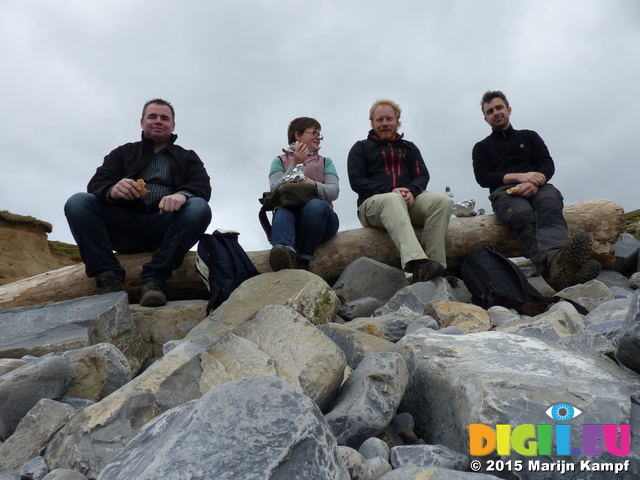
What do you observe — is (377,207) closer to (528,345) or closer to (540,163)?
(540,163)

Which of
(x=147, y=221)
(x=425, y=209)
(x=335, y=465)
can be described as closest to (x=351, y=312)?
(x=425, y=209)

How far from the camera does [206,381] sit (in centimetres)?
227

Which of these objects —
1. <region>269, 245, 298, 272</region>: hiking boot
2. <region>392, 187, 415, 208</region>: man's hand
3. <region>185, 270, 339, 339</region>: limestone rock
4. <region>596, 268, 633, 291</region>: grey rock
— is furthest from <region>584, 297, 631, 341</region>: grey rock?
<region>269, 245, 298, 272</region>: hiking boot

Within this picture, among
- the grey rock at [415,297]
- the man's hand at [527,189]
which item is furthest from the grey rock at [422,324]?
the man's hand at [527,189]

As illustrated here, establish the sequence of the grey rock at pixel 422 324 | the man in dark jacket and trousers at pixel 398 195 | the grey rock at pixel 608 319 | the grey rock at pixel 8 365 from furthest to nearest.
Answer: the man in dark jacket and trousers at pixel 398 195 → the grey rock at pixel 422 324 → the grey rock at pixel 8 365 → the grey rock at pixel 608 319

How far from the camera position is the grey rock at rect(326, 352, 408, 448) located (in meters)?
2.02

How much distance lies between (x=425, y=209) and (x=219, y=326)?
282 centimetres

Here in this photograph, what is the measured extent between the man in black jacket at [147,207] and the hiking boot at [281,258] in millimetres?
822

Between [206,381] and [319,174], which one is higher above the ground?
[319,174]

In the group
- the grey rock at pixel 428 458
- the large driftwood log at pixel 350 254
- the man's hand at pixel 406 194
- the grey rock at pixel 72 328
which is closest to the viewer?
the grey rock at pixel 428 458

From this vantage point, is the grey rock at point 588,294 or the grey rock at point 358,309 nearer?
the grey rock at point 588,294

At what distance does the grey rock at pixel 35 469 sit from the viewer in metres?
1.97

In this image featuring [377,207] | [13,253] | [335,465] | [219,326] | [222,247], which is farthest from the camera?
[13,253]

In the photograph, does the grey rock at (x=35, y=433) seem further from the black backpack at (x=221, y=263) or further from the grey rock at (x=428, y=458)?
the black backpack at (x=221, y=263)
